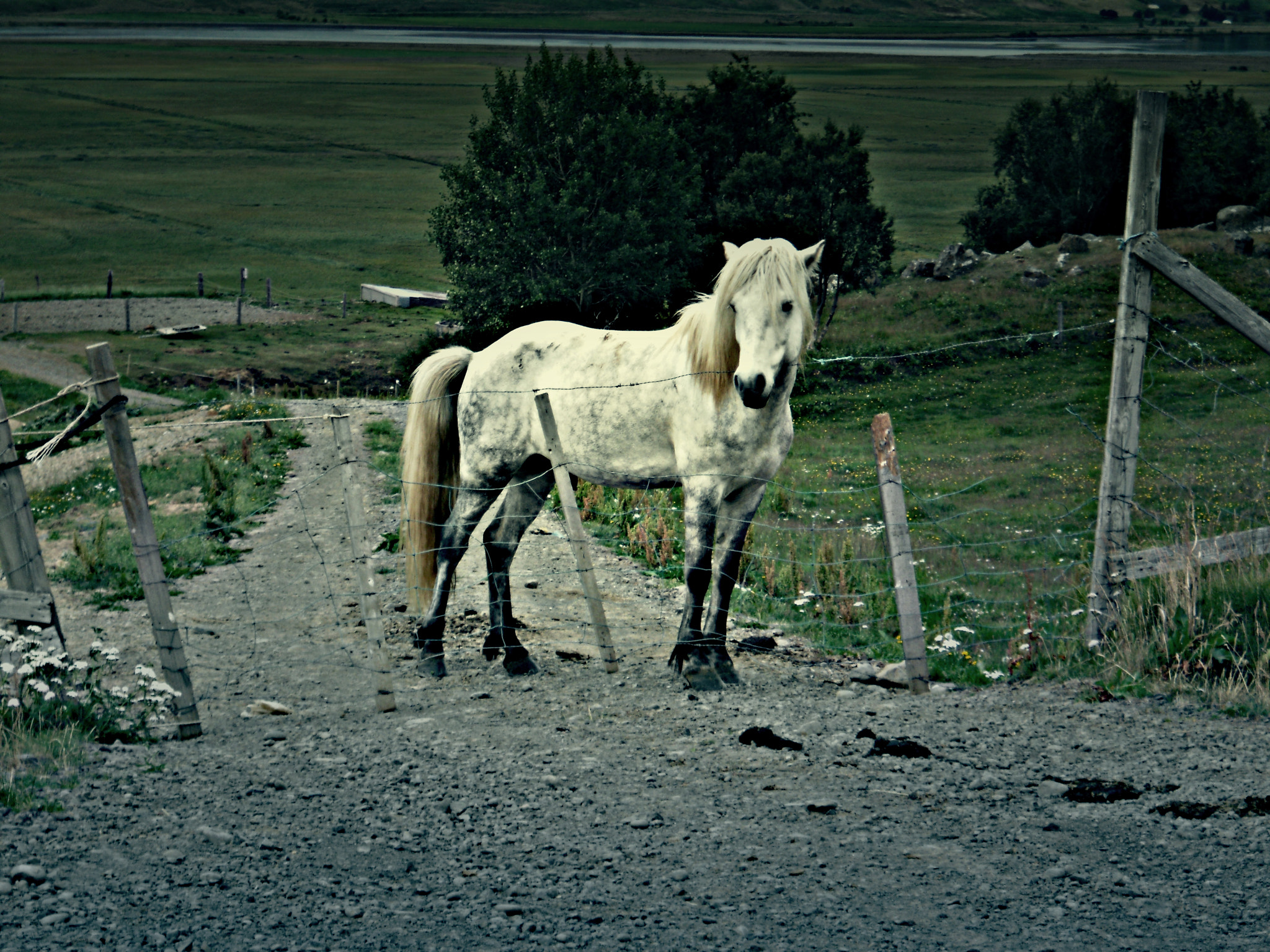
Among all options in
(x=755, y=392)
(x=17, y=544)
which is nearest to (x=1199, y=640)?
(x=755, y=392)

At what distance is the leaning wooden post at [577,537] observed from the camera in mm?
9086

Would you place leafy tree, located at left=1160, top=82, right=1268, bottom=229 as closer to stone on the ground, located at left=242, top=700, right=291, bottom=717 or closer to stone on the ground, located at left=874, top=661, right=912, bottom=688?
stone on the ground, located at left=874, top=661, right=912, bottom=688

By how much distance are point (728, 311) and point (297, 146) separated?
5053 inches

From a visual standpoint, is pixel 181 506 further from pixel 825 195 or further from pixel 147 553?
pixel 825 195

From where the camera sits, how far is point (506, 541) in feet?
32.0

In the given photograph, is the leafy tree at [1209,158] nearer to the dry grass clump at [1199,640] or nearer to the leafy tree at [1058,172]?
the leafy tree at [1058,172]

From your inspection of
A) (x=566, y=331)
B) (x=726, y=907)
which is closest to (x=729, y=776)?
(x=726, y=907)

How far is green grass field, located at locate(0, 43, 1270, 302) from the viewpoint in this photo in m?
76.9

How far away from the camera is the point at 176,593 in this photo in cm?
1241

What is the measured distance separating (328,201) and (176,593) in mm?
93827

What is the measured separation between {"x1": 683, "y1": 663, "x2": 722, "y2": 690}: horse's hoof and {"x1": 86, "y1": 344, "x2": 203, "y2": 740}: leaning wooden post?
3.42 m

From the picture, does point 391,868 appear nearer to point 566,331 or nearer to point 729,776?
point 729,776

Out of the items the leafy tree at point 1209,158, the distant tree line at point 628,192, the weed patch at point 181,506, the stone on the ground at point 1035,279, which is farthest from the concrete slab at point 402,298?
the weed patch at point 181,506

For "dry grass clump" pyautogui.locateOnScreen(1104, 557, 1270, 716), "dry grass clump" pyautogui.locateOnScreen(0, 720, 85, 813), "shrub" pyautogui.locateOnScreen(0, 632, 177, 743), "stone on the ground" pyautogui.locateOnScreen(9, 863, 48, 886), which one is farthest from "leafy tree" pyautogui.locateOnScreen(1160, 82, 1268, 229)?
"stone on the ground" pyautogui.locateOnScreen(9, 863, 48, 886)
